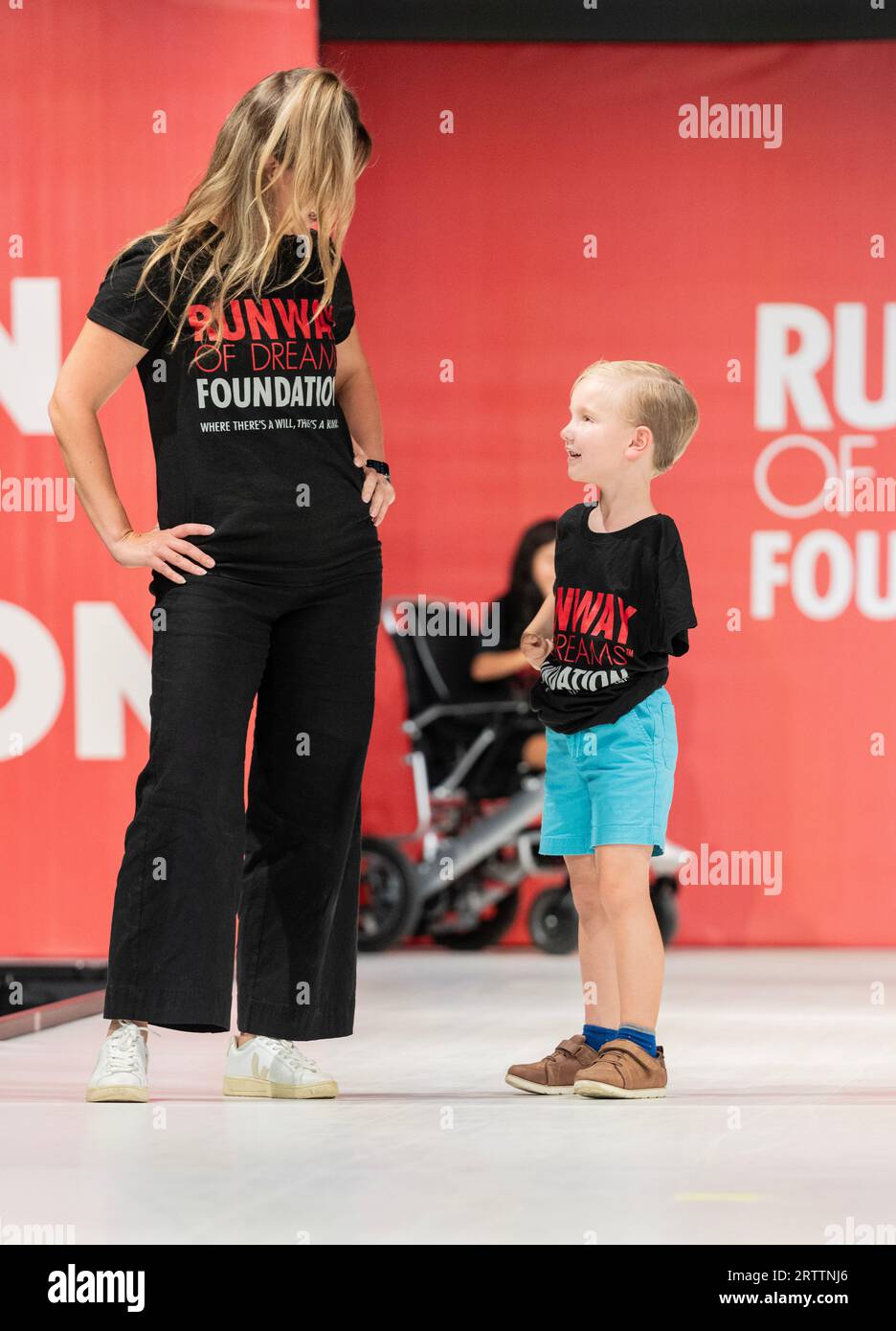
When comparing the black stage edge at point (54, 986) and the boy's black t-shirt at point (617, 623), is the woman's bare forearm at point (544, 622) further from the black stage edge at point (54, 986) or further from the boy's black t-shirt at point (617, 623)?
the black stage edge at point (54, 986)

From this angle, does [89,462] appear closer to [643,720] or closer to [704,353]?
[643,720]

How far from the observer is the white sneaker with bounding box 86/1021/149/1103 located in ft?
6.82

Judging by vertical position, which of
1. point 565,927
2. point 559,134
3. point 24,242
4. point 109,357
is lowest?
point 565,927

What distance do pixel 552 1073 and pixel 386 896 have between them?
2359mm

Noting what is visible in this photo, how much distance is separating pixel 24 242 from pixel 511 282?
1.76m

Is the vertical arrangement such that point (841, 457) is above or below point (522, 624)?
above

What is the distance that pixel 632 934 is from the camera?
87.3 inches

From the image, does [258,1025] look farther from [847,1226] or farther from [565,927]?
[565,927]

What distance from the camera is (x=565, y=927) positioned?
4.66 metres

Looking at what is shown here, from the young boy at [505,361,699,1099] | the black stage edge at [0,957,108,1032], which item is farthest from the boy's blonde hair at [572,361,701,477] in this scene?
the black stage edge at [0,957,108,1032]

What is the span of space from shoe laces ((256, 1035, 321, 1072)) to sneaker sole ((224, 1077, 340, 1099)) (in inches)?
1.1

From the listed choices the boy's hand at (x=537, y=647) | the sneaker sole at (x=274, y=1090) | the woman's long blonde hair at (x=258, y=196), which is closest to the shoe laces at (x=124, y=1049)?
the sneaker sole at (x=274, y=1090)

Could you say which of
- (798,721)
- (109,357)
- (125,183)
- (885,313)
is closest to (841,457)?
(885,313)

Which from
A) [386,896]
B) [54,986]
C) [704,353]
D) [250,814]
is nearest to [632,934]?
[250,814]
